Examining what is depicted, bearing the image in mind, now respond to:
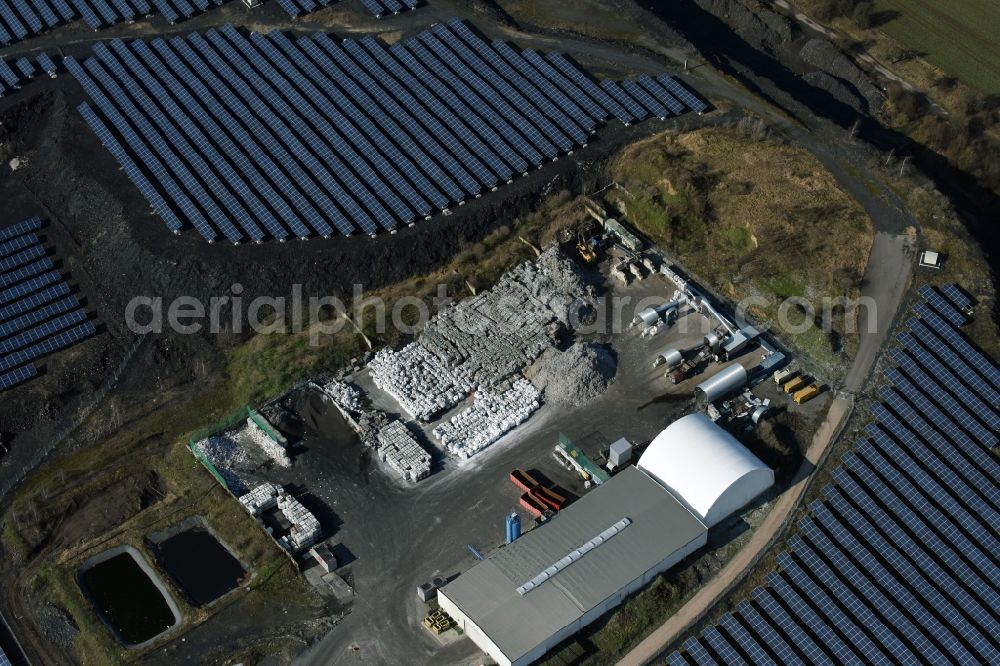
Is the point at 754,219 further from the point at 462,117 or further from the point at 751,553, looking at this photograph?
the point at 751,553

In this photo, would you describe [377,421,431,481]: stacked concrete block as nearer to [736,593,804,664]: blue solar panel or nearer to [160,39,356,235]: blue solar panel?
[160,39,356,235]: blue solar panel

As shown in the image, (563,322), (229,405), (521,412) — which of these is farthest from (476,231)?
(229,405)

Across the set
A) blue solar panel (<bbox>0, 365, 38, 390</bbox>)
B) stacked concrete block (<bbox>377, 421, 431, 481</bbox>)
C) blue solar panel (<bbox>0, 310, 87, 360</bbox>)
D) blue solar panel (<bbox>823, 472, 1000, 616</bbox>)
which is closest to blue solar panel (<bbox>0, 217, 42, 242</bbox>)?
blue solar panel (<bbox>0, 310, 87, 360</bbox>)

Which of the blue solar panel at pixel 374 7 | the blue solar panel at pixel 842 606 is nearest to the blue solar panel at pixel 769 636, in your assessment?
the blue solar panel at pixel 842 606

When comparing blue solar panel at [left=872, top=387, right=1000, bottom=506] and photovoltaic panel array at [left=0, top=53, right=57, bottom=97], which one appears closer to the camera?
blue solar panel at [left=872, top=387, right=1000, bottom=506]

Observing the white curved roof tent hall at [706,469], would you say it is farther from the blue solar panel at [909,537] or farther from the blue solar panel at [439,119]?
the blue solar panel at [439,119]

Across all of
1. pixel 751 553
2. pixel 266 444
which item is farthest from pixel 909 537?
pixel 266 444
